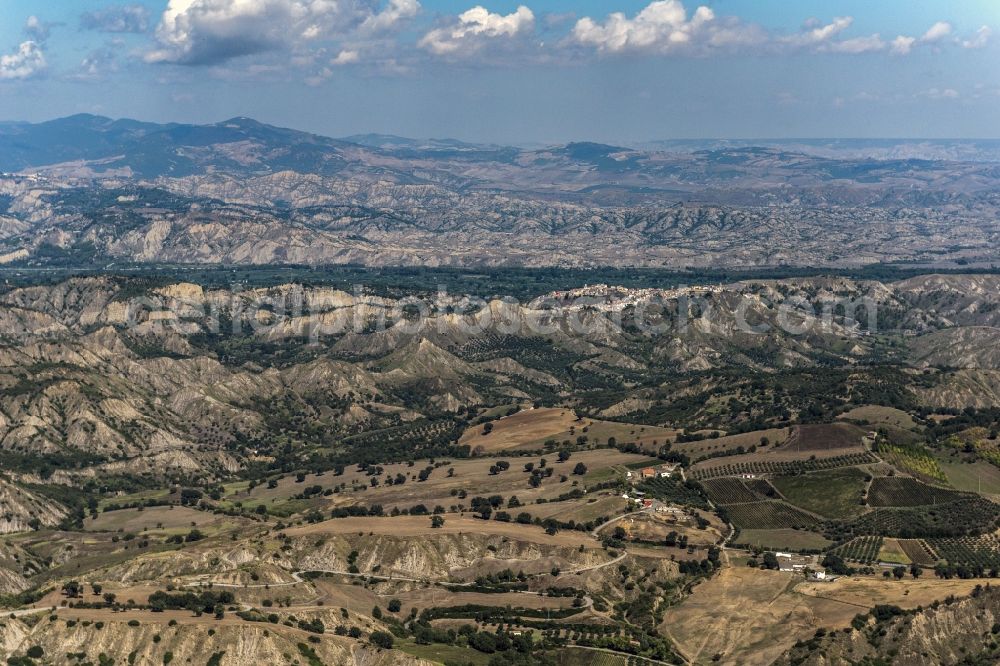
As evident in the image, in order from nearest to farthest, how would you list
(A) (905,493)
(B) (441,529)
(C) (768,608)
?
(C) (768,608) → (B) (441,529) → (A) (905,493)

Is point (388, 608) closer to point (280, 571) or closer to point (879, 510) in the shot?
point (280, 571)

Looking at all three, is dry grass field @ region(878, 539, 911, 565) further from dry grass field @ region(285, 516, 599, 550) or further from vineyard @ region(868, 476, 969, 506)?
dry grass field @ region(285, 516, 599, 550)

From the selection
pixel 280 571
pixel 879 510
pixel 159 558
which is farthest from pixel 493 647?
pixel 879 510

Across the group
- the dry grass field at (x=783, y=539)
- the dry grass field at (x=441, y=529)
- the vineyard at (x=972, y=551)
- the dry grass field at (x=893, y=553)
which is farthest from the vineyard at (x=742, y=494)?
the vineyard at (x=972, y=551)

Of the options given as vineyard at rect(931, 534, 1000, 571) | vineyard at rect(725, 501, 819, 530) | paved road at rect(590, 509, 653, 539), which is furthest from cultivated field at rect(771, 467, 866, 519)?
paved road at rect(590, 509, 653, 539)

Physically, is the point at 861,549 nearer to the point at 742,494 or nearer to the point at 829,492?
the point at 829,492

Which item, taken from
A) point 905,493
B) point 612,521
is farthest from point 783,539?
point 612,521
